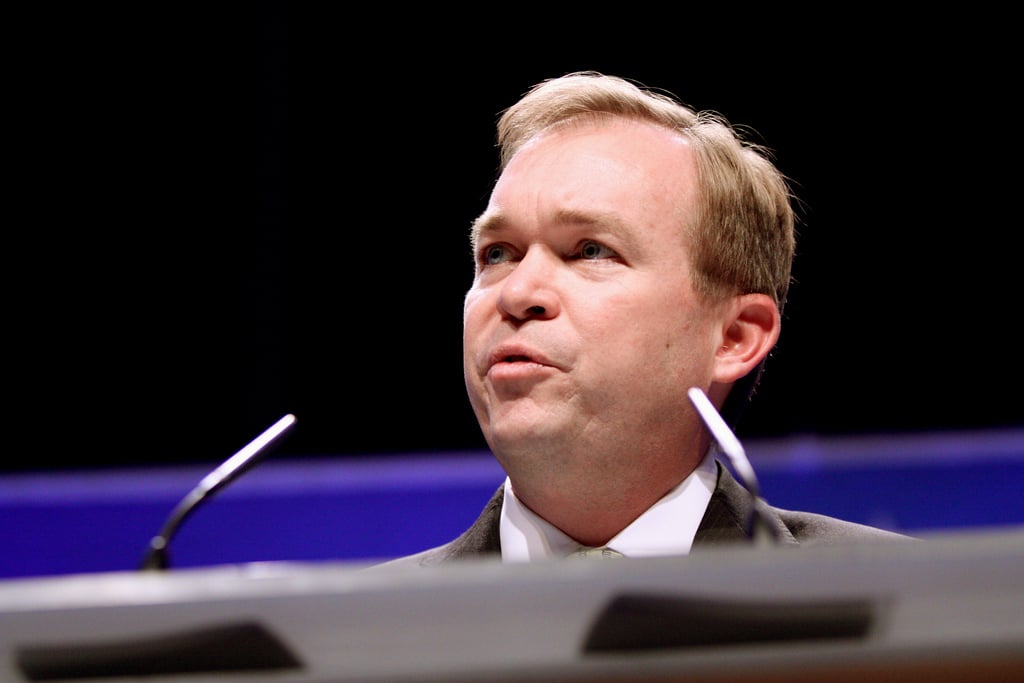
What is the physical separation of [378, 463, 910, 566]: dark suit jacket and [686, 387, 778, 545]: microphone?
403 millimetres

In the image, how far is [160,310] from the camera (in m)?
3.05

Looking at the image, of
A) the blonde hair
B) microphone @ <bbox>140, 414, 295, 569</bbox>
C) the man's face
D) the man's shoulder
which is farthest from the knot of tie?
microphone @ <bbox>140, 414, 295, 569</bbox>

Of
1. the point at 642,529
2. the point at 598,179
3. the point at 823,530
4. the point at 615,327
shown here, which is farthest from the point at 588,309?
the point at 823,530

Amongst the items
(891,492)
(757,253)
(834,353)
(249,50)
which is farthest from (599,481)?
(249,50)

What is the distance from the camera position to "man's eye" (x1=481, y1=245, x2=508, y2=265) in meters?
1.46

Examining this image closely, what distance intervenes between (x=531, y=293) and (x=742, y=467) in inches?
20.9

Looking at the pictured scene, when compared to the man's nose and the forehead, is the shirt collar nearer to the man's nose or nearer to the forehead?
the man's nose

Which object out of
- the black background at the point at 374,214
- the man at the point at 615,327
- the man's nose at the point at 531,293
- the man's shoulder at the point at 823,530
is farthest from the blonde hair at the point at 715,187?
the black background at the point at 374,214

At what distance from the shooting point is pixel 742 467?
0.83 meters

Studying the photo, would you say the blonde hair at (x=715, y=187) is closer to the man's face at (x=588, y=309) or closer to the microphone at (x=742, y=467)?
the man's face at (x=588, y=309)

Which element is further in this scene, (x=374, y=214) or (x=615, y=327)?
(x=374, y=214)

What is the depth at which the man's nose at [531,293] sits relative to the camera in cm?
130

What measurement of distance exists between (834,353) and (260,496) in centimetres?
152

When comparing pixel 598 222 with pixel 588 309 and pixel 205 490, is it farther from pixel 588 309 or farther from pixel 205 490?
pixel 205 490
